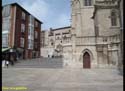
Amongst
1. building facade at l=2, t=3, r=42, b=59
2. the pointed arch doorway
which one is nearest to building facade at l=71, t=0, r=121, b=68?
the pointed arch doorway

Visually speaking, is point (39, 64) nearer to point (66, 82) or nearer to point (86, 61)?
point (86, 61)

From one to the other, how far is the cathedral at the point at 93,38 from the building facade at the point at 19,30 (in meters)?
16.0

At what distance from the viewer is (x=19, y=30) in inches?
1943

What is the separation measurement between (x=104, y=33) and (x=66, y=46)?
7194 millimetres

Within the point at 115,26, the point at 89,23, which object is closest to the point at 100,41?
the point at 115,26

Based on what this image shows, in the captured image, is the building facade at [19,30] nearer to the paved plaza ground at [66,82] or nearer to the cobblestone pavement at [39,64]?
the cobblestone pavement at [39,64]

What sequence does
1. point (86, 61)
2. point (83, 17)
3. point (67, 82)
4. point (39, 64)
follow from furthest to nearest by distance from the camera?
point (83, 17), point (39, 64), point (86, 61), point (67, 82)

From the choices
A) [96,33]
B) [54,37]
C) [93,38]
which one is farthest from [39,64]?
[54,37]

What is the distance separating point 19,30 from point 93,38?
78.9 ft

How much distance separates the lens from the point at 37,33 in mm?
59750

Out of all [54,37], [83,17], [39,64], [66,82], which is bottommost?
[66,82]

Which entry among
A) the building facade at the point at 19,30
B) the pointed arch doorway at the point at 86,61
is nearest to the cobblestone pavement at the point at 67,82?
the pointed arch doorway at the point at 86,61

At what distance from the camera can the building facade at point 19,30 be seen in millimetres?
47156

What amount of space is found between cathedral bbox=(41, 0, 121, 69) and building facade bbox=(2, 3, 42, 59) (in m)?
16.0
